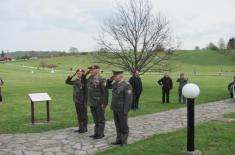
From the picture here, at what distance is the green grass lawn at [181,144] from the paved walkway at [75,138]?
67cm

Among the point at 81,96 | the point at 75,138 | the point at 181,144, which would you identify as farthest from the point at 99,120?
the point at 181,144

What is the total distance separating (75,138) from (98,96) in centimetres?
126

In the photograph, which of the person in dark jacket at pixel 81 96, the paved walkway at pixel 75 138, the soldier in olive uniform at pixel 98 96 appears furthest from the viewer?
the person in dark jacket at pixel 81 96

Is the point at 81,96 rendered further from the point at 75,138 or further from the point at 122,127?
the point at 122,127

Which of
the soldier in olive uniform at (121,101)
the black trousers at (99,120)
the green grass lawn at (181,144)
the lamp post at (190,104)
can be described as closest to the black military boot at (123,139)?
the soldier in olive uniform at (121,101)

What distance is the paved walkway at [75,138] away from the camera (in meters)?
9.28

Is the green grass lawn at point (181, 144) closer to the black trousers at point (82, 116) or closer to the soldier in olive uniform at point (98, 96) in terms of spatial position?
the soldier in olive uniform at point (98, 96)

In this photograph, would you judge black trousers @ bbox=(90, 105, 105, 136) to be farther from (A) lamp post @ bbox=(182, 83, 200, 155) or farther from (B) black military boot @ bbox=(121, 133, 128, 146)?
(A) lamp post @ bbox=(182, 83, 200, 155)

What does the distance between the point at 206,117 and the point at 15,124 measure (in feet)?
20.9

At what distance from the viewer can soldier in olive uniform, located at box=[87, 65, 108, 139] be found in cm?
1027

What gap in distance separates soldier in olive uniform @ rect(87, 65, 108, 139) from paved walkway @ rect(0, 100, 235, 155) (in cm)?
37

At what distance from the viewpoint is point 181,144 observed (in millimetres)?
9078

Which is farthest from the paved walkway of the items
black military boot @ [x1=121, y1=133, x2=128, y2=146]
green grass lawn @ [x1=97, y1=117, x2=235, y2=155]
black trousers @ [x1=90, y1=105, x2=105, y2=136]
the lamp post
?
the lamp post

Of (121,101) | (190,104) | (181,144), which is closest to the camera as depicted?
(190,104)
